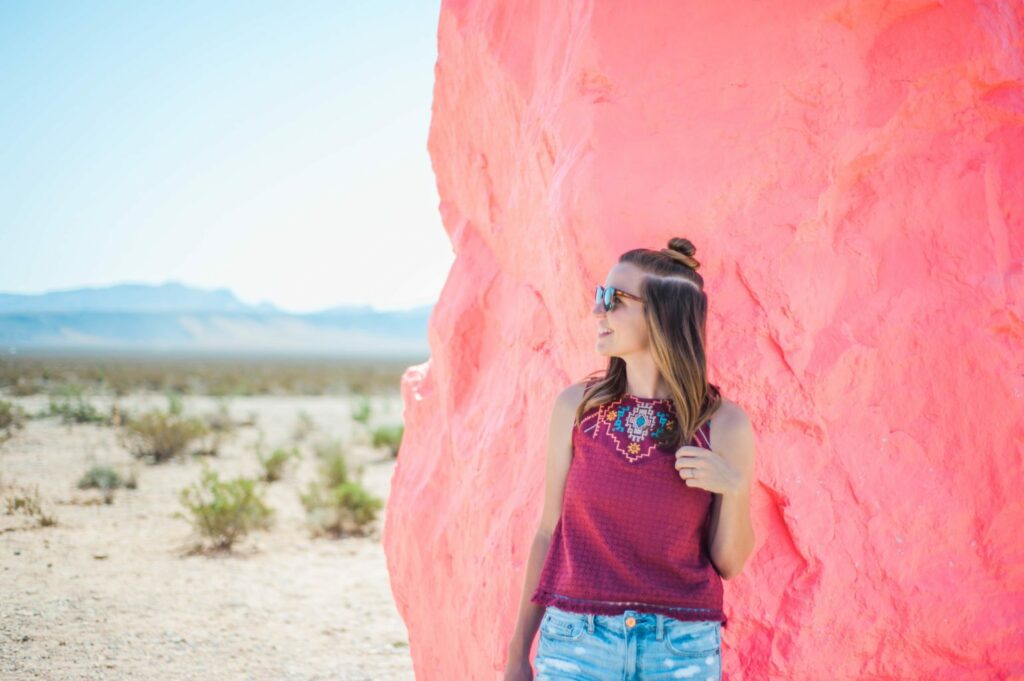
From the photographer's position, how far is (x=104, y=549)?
8.03m

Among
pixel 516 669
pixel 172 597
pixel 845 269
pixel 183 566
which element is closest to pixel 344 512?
pixel 183 566

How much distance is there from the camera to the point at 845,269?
2859 mm

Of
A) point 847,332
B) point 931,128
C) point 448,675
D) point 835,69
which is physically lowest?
point 448,675

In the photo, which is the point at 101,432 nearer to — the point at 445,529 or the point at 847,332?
the point at 445,529

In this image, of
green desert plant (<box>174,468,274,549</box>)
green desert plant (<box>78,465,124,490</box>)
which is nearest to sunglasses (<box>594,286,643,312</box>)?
green desert plant (<box>174,468,274,549</box>)

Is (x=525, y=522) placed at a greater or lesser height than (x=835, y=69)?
lesser

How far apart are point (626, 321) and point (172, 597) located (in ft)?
18.5

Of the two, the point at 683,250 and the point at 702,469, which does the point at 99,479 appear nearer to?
the point at 683,250

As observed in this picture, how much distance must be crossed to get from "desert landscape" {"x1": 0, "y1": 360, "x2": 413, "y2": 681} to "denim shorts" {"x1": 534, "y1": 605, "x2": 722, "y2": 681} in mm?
3600

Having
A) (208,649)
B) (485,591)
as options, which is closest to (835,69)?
(485,591)

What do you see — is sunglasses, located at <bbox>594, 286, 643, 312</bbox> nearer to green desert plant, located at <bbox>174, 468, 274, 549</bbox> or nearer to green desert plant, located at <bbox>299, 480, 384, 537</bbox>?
green desert plant, located at <bbox>174, 468, 274, 549</bbox>

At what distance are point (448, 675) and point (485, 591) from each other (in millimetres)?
655

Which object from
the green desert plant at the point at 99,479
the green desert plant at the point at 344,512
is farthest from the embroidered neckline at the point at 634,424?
the green desert plant at the point at 99,479

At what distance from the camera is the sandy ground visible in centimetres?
535
